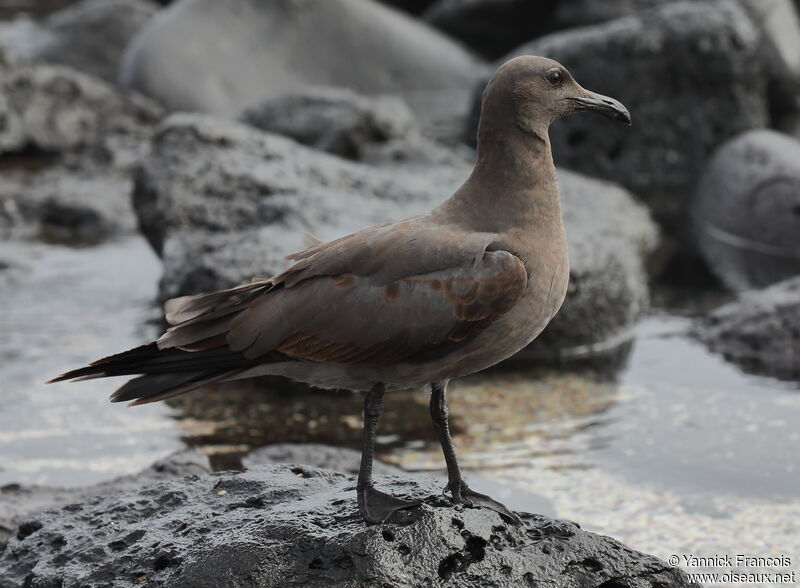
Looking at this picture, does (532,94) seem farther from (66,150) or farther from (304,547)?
(66,150)

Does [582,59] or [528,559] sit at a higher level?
[582,59]

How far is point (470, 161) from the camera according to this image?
1129 centimetres

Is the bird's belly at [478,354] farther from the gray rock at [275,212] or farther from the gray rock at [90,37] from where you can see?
the gray rock at [90,37]

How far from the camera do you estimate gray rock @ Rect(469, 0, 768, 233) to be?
13031 millimetres

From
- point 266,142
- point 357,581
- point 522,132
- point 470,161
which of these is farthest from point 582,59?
→ point 357,581

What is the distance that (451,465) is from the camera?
450 cm

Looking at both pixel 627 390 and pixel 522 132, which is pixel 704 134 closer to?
pixel 627 390

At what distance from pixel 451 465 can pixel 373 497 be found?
35 centimetres

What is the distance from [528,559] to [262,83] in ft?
42.3

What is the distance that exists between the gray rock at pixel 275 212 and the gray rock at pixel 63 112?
5.22 metres

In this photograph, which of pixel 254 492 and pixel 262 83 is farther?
pixel 262 83
